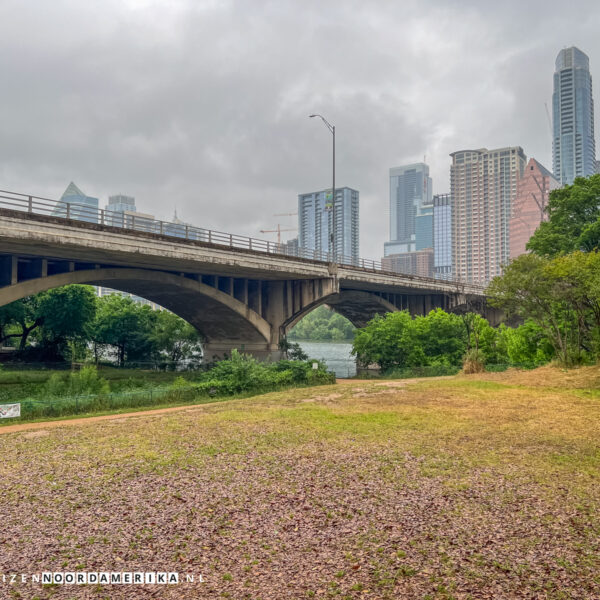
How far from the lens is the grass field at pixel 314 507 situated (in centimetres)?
725

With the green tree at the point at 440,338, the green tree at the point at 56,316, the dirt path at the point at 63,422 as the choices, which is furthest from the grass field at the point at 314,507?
the green tree at the point at 56,316

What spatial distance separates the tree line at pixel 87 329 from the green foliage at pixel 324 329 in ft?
293

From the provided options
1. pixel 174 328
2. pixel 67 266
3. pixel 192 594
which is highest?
pixel 67 266

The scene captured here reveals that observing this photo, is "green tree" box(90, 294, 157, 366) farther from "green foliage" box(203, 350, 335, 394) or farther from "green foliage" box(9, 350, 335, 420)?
"green foliage" box(203, 350, 335, 394)

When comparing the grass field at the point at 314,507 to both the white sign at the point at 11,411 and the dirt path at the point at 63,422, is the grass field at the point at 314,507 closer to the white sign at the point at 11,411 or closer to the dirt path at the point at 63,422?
the dirt path at the point at 63,422

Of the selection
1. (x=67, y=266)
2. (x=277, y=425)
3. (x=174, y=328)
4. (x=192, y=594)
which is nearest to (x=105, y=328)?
(x=174, y=328)

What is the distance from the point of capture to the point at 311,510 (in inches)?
384

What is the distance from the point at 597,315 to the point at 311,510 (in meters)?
29.4

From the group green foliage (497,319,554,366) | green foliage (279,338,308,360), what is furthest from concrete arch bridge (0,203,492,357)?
green foliage (497,319,554,366)

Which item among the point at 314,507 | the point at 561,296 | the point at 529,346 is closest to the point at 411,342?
the point at 529,346

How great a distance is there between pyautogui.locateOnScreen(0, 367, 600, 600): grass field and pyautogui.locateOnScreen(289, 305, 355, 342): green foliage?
127 metres

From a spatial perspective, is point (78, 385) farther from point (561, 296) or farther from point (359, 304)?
point (359, 304)

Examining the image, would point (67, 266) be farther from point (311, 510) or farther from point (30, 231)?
point (311, 510)

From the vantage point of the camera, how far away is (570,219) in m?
45.0
